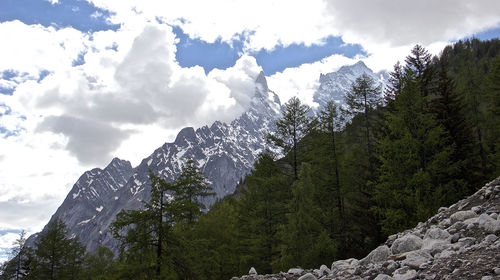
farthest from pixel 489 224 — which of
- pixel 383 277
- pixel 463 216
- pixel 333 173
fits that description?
pixel 333 173

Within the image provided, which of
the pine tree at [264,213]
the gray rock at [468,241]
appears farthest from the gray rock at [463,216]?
the pine tree at [264,213]

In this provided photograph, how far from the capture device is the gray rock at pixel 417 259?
7486 mm

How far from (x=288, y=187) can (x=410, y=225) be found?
358 inches

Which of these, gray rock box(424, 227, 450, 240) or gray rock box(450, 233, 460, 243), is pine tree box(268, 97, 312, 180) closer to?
gray rock box(424, 227, 450, 240)

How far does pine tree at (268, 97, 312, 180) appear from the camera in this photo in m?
25.0

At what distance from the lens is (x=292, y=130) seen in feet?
83.8

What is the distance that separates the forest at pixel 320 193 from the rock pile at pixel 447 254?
5491 mm

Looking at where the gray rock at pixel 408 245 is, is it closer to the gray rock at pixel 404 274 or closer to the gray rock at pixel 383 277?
the gray rock at pixel 404 274

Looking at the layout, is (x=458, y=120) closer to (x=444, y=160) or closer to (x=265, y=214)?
(x=444, y=160)

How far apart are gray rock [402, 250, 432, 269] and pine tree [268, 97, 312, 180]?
16628 mm

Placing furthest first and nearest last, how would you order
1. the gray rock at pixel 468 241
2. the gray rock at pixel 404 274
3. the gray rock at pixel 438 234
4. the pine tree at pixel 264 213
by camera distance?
the pine tree at pixel 264 213 → the gray rock at pixel 438 234 → the gray rock at pixel 468 241 → the gray rock at pixel 404 274

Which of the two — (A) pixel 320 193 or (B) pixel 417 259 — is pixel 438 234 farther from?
(A) pixel 320 193

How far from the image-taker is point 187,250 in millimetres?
20297

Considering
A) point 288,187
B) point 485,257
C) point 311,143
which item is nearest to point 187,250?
point 288,187
